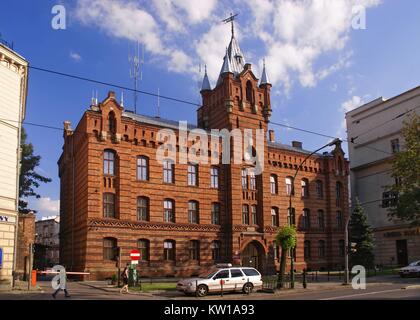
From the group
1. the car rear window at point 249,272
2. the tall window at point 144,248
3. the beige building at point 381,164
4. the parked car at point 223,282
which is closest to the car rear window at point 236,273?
the parked car at point 223,282

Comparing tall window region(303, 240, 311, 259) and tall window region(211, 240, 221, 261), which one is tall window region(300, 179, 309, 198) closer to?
tall window region(303, 240, 311, 259)

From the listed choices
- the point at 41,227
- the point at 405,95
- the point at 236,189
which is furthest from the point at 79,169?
the point at 41,227

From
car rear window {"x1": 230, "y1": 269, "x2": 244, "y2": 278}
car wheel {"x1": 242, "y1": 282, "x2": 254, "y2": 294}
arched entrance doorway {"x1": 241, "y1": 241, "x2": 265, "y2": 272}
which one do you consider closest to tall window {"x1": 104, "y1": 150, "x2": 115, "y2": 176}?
arched entrance doorway {"x1": 241, "y1": 241, "x2": 265, "y2": 272}

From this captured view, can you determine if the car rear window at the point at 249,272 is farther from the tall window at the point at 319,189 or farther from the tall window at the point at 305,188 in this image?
the tall window at the point at 319,189

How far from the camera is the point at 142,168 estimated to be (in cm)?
4078

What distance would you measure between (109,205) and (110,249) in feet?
11.7

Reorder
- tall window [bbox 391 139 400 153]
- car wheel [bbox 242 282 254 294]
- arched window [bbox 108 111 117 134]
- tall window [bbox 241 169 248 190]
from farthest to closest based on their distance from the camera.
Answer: tall window [bbox 391 139 400 153] < tall window [bbox 241 169 248 190] < arched window [bbox 108 111 117 134] < car wheel [bbox 242 282 254 294]

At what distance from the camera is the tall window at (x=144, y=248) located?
3934 cm

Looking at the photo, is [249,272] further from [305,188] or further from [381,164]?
[381,164]

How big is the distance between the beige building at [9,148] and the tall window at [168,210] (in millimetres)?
13844

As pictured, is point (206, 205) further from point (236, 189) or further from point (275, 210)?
point (275, 210)

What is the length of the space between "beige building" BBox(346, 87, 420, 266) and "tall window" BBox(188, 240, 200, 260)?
23301 mm

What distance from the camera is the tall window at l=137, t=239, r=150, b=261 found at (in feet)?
129

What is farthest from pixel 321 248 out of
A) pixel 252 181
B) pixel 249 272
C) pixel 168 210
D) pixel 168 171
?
pixel 249 272
